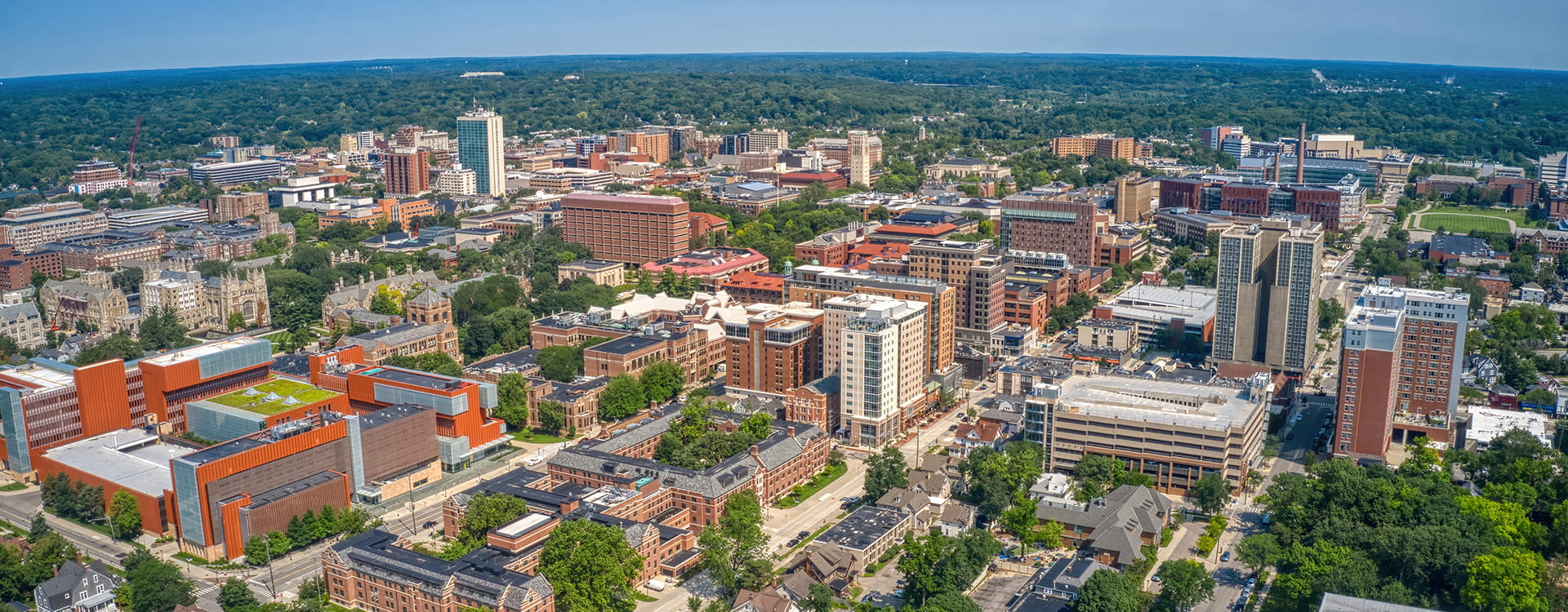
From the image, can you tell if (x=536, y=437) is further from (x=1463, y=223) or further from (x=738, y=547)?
(x=1463, y=223)

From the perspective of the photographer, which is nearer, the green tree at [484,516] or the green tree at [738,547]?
the green tree at [738,547]

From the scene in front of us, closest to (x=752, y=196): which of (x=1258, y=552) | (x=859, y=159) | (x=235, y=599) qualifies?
(x=859, y=159)

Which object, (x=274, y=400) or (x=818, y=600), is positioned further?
(x=274, y=400)

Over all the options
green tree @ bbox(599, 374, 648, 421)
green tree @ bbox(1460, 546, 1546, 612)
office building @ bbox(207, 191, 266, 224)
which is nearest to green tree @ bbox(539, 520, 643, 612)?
green tree @ bbox(599, 374, 648, 421)

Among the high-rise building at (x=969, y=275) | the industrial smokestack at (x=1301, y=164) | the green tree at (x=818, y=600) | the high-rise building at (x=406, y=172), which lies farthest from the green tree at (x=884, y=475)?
the high-rise building at (x=406, y=172)

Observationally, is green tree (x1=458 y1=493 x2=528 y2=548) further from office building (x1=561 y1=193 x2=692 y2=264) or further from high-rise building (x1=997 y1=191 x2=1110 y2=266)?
high-rise building (x1=997 y1=191 x2=1110 y2=266)

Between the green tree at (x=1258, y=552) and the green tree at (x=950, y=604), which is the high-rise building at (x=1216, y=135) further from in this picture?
the green tree at (x=950, y=604)

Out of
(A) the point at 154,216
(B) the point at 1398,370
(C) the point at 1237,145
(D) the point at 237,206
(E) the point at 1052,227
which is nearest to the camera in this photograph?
(B) the point at 1398,370
